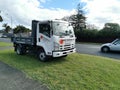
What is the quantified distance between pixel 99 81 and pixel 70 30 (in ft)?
15.2

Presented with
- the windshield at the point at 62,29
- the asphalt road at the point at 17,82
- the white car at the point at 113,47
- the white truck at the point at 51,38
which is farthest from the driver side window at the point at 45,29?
the white car at the point at 113,47

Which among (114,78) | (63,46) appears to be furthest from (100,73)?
(63,46)

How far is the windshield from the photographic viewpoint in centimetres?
919

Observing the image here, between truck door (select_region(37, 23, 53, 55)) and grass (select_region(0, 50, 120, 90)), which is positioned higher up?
truck door (select_region(37, 23, 53, 55))

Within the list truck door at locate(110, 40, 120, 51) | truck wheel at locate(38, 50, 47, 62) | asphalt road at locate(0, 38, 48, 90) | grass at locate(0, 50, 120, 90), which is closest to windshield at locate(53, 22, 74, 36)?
truck wheel at locate(38, 50, 47, 62)

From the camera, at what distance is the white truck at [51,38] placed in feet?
29.8

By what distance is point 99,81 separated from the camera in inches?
248

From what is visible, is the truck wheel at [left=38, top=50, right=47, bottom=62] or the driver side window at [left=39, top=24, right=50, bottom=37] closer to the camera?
the driver side window at [left=39, top=24, right=50, bottom=37]

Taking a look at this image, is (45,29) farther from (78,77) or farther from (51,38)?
(78,77)

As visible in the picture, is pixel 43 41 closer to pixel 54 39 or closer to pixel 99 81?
pixel 54 39

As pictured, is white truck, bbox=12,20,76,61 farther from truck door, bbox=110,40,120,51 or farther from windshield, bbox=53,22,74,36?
truck door, bbox=110,40,120,51

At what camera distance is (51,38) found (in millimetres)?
9023

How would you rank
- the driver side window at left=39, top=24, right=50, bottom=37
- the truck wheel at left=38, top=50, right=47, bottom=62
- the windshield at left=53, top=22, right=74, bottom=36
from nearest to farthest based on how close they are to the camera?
the windshield at left=53, top=22, right=74, bottom=36 → the driver side window at left=39, top=24, right=50, bottom=37 → the truck wheel at left=38, top=50, right=47, bottom=62

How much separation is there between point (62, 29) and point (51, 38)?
102 cm
